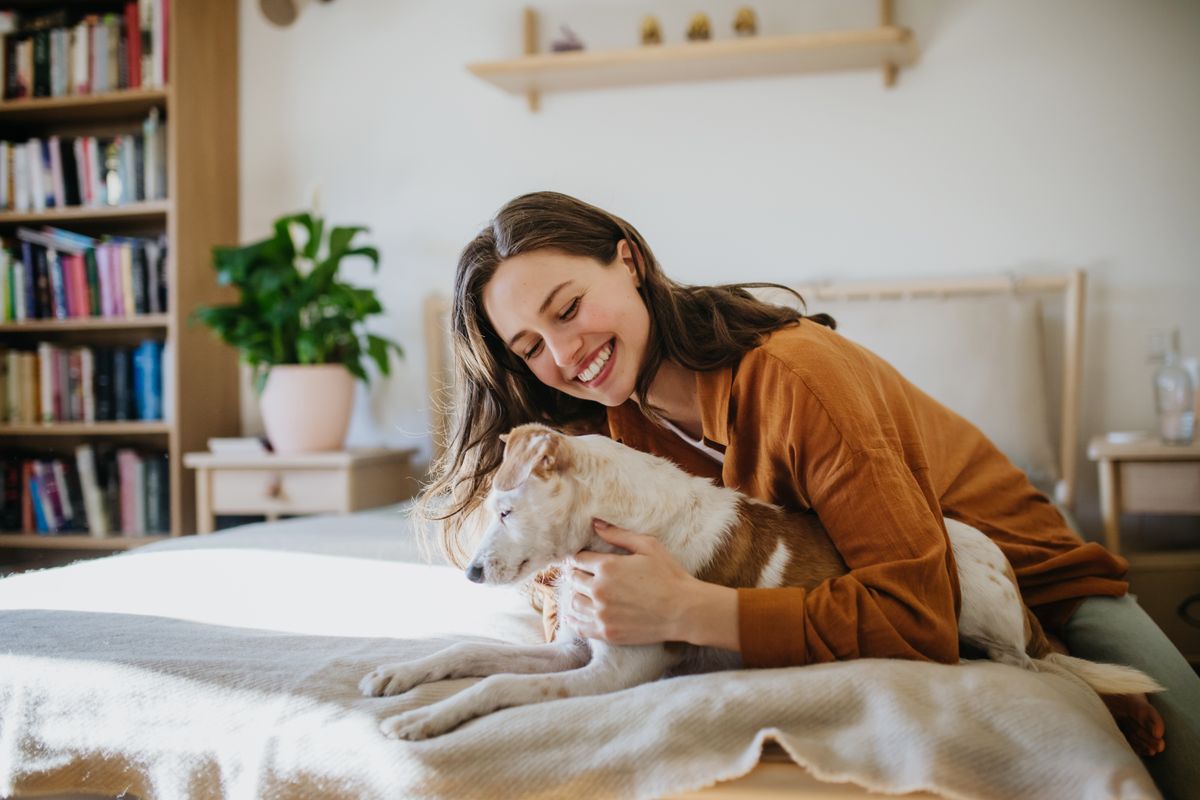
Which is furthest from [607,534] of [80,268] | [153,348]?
[80,268]

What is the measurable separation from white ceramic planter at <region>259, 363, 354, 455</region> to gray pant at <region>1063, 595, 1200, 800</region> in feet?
8.11

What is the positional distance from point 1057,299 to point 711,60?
1431 mm

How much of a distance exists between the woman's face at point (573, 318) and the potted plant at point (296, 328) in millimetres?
1913

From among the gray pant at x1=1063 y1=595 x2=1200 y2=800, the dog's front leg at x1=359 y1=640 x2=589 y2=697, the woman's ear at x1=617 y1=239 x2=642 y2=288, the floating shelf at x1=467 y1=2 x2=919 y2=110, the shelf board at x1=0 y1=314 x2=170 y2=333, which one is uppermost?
the floating shelf at x1=467 y1=2 x2=919 y2=110

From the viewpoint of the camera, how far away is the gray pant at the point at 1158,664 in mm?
1213

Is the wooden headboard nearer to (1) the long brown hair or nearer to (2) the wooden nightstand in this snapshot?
(2) the wooden nightstand

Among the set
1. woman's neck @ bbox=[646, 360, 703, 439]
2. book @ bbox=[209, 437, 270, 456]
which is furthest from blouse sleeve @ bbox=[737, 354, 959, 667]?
book @ bbox=[209, 437, 270, 456]

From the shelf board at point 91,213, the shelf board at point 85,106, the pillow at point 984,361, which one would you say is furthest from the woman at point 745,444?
the shelf board at point 85,106

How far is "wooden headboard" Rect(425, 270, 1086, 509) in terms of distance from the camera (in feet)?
9.52

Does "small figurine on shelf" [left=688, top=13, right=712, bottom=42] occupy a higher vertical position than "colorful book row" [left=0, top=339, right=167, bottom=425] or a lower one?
higher

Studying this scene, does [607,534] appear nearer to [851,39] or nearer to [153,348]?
[851,39]

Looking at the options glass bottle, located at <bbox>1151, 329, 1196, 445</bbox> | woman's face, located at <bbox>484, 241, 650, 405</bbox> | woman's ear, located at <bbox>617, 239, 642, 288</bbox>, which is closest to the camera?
woman's face, located at <bbox>484, 241, 650, 405</bbox>

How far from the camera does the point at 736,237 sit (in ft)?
10.9

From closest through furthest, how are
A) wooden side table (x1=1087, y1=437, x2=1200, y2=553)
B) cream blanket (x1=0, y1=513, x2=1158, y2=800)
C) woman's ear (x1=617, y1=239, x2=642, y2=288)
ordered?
cream blanket (x1=0, y1=513, x2=1158, y2=800) → woman's ear (x1=617, y1=239, x2=642, y2=288) → wooden side table (x1=1087, y1=437, x2=1200, y2=553)
